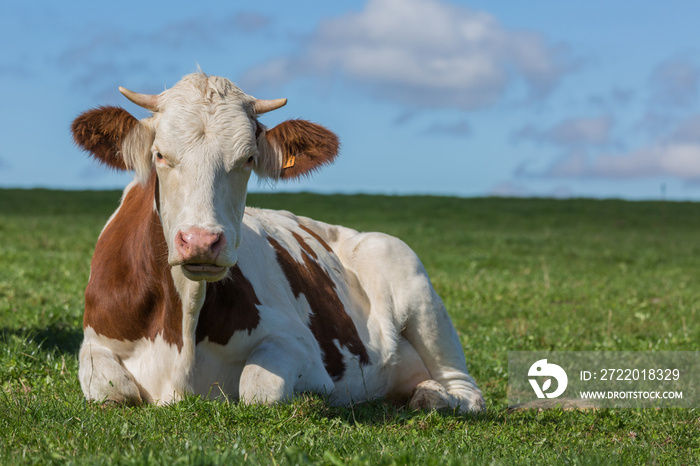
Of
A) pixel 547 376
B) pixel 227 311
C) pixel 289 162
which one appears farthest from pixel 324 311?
pixel 547 376

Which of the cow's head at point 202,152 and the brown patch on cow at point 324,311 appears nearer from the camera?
the cow's head at point 202,152

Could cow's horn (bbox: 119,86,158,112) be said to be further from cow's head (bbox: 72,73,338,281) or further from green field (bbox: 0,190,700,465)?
green field (bbox: 0,190,700,465)

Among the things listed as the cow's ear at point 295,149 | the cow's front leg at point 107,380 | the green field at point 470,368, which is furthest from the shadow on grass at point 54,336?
the cow's ear at point 295,149

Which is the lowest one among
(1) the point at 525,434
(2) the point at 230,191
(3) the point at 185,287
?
(1) the point at 525,434

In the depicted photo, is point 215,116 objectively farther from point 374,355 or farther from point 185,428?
point 374,355

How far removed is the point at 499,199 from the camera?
50688 millimetres

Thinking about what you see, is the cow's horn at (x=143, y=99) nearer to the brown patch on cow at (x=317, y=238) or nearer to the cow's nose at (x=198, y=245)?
the cow's nose at (x=198, y=245)

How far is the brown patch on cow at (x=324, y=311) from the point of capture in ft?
22.7

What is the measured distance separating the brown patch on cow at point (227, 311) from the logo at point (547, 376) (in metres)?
4.17

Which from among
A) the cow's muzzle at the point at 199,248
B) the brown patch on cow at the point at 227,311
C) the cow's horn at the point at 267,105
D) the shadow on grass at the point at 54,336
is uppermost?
the cow's horn at the point at 267,105

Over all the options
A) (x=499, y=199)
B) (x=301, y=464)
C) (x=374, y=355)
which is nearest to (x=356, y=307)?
(x=374, y=355)

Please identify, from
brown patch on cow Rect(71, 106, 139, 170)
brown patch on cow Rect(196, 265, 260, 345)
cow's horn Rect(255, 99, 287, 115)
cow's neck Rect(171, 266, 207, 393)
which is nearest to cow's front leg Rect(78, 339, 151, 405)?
cow's neck Rect(171, 266, 207, 393)

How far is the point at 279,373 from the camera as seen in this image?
582cm

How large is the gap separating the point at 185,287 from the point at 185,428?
1.10 m
